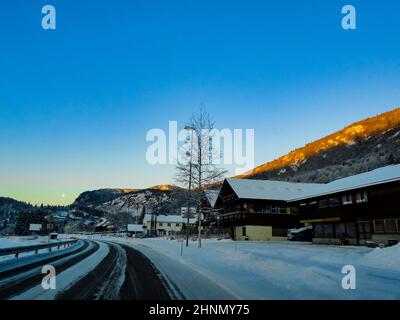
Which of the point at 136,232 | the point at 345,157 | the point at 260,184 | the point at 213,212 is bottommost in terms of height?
the point at 136,232

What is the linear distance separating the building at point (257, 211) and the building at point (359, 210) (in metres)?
9.52

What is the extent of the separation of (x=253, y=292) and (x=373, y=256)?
1195 centimetres

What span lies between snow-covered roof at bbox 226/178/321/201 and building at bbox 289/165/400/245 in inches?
397

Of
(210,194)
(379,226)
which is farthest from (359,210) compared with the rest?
(210,194)

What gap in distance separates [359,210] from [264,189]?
2265 cm

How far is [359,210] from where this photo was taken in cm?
3042

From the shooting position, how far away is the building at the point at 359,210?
2653 cm

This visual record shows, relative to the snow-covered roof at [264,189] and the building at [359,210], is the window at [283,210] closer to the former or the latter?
the snow-covered roof at [264,189]

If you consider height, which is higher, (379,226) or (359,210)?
(359,210)

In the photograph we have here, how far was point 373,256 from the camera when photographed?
17281 millimetres

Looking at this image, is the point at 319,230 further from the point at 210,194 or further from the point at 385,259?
the point at 210,194

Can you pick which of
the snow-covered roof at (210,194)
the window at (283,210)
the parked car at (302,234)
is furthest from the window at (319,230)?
the snow-covered roof at (210,194)

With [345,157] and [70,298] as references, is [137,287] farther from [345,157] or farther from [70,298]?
[345,157]
